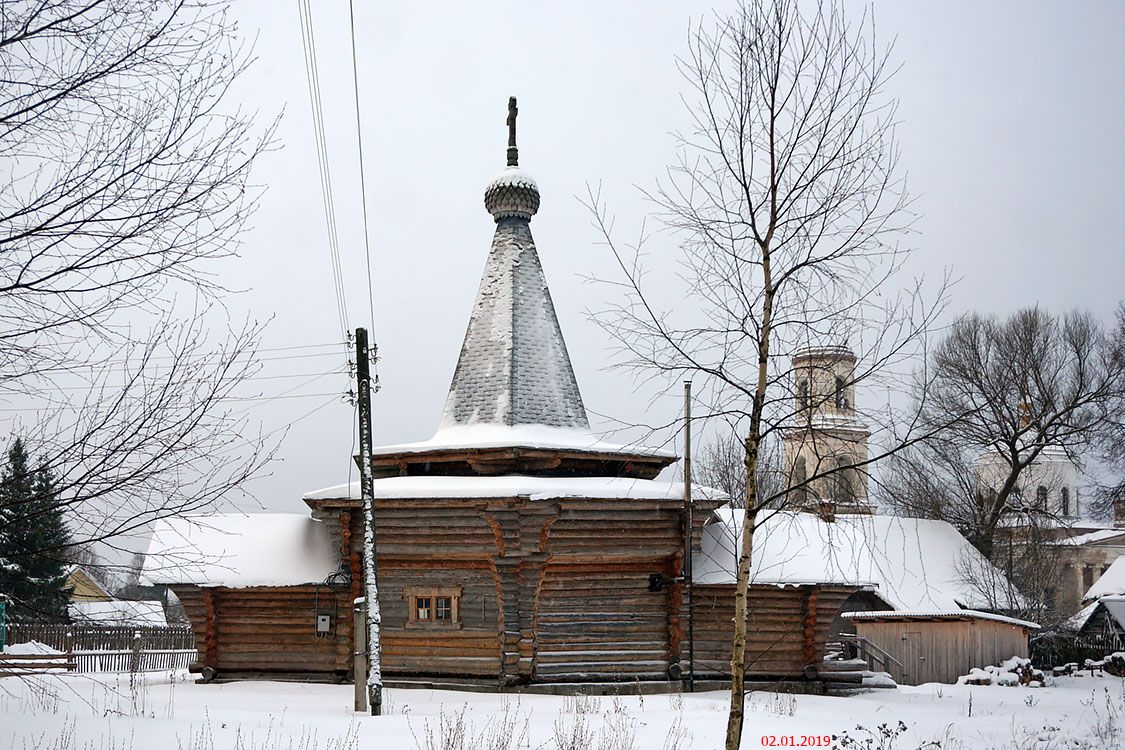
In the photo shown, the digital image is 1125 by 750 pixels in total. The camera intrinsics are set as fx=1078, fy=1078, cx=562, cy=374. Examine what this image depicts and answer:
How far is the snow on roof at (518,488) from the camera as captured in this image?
16.5 meters

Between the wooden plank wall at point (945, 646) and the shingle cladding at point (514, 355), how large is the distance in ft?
36.6

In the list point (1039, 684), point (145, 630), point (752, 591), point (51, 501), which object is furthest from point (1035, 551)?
point (51, 501)

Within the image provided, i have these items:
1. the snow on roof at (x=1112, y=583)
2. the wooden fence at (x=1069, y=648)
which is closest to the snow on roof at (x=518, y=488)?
the wooden fence at (x=1069, y=648)

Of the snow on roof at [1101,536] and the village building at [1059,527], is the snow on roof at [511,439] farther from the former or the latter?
the snow on roof at [1101,536]

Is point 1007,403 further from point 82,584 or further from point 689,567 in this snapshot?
point 82,584

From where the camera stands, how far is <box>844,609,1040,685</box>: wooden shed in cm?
2503

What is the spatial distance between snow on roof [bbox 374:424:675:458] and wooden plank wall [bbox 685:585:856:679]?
8.90 ft

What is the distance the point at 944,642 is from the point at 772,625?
8888 mm

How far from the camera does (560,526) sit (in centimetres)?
1686

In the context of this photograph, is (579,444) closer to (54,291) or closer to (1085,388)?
(54,291)

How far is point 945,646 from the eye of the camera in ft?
82.3

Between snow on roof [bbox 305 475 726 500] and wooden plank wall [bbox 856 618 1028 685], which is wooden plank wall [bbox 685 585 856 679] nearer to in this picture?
snow on roof [bbox 305 475 726 500]

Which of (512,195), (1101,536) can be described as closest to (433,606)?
(512,195)

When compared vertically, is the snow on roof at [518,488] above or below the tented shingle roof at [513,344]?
below
